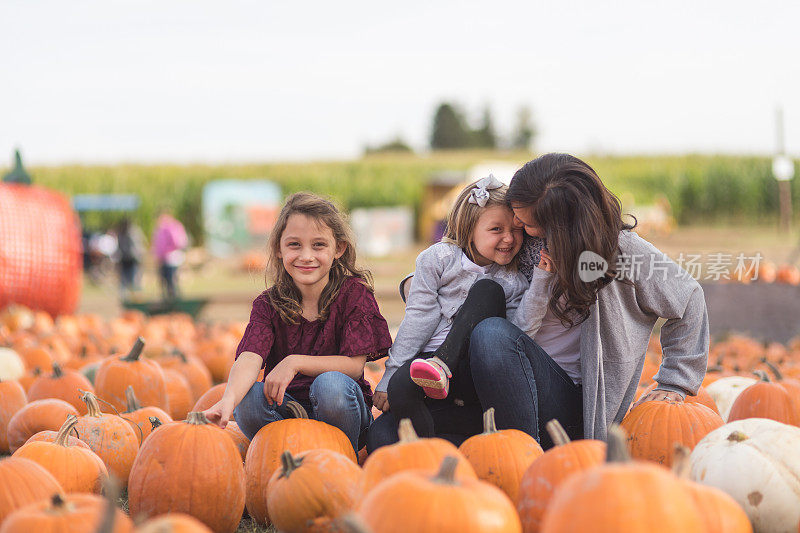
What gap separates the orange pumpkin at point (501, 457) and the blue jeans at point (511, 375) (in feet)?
0.84

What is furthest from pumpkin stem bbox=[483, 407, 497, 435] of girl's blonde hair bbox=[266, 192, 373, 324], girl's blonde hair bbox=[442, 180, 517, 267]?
girl's blonde hair bbox=[266, 192, 373, 324]

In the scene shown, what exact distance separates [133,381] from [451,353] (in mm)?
1973

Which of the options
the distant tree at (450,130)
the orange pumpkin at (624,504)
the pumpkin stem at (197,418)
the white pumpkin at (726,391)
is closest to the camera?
the orange pumpkin at (624,504)

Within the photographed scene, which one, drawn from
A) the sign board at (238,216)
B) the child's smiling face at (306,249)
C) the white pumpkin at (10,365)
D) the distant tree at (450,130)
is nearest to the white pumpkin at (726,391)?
the child's smiling face at (306,249)

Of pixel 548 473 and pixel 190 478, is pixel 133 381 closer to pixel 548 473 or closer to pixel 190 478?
pixel 190 478

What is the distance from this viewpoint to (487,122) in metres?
78.4

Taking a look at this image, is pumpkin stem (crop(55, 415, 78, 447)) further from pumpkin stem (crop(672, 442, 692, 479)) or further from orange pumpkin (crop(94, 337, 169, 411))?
pumpkin stem (crop(672, 442, 692, 479))

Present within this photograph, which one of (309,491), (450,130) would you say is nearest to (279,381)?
(309,491)

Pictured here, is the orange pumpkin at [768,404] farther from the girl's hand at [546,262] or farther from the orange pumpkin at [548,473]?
the orange pumpkin at [548,473]

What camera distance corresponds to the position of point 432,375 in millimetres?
2730

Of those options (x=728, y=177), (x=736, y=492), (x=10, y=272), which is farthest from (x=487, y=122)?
(x=736, y=492)

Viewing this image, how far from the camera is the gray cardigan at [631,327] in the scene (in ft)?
9.53

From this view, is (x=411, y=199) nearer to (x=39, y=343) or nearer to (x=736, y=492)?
(x=39, y=343)

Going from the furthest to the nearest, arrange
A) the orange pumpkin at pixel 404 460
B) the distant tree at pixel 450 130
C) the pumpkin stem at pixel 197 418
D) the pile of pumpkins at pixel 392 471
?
the distant tree at pixel 450 130 < the pumpkin stem at pixel 197 418 < the orange pumpkin at pixel 404 460 < the pile of pumpkins at pixel 392 471
